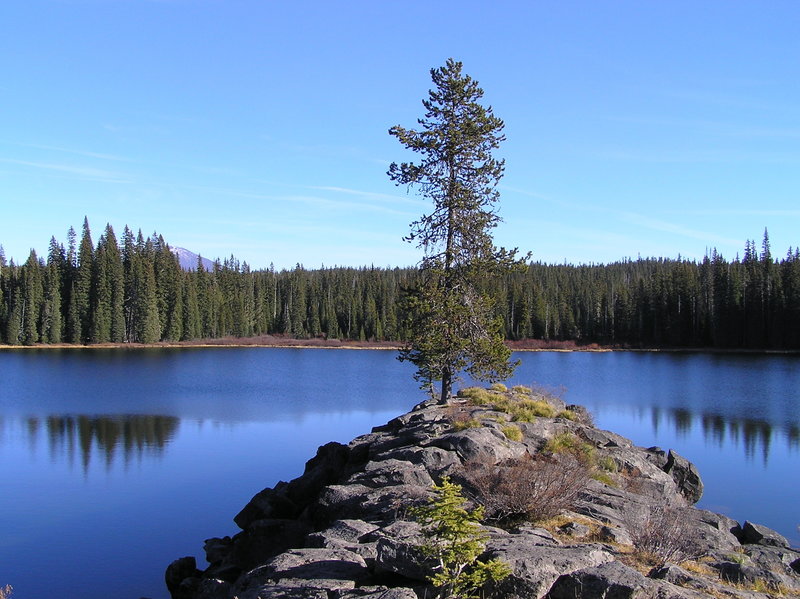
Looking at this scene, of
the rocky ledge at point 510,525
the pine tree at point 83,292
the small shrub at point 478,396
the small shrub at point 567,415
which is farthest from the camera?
the pine tree at point 83,292

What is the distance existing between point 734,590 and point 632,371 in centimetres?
5951

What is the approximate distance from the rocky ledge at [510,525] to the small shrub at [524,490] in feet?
0.08

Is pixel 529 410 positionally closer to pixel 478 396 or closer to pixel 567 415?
pixel 567 415

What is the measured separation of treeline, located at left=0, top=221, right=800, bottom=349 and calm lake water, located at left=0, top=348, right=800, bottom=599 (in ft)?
104

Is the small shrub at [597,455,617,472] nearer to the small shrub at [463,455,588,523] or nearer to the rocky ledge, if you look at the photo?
the rocky ledge

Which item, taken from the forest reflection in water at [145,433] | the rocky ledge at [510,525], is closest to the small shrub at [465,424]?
the rocky ledge at [510,525]

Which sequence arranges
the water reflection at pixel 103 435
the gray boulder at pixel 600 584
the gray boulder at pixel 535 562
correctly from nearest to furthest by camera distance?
the gray boulder at pixel 600 584
the gray boulder at pixel 535 562
the water reflection at pixel 103 435

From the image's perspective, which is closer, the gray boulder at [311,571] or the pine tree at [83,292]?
the gray boulder at [311,571]

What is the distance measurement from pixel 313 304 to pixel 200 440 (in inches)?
3974

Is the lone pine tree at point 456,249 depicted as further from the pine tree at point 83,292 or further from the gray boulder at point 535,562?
→ the pine tree at point 83,292

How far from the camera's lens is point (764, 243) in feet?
379

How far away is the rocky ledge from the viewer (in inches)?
331

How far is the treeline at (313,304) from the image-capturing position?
95812mm

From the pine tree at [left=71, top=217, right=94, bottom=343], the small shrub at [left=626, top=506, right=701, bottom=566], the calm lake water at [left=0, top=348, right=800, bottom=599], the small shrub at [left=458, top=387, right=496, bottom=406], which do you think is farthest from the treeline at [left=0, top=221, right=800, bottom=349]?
the small shrub at [left=626, top=506, right=701, bottom=566]
